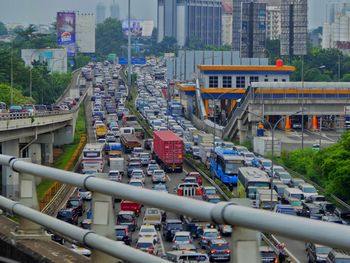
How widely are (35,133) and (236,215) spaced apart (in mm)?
38268

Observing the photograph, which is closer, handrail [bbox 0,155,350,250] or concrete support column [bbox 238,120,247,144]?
handrail [bbox 0,155,350,250]

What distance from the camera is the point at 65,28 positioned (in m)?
116

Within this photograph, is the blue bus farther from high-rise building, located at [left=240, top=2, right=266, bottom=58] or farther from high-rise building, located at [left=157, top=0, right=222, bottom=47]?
high-rise building, located at [left=157, top=0, right=222, bottom=47]

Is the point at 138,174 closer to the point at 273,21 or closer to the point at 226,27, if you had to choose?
the point at 273,21

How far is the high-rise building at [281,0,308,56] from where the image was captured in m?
82.9

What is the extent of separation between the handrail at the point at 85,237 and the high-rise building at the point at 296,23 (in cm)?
7819

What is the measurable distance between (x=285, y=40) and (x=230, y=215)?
274 feet

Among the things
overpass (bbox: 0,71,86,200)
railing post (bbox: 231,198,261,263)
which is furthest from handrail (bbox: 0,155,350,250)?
overpass (bbox: 0,71,86,200)

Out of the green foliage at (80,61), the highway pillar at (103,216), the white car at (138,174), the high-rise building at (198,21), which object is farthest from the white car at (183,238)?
the high-rise building at (198,21)

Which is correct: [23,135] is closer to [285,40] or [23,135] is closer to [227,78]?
[227,78]

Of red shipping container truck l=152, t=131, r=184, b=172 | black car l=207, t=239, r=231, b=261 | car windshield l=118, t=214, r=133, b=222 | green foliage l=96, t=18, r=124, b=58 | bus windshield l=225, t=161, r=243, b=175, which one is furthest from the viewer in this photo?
green foliage l=96, t=18, r=124, b=58

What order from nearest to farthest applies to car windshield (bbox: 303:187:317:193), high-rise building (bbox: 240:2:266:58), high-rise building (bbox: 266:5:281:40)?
car windshield (bbox: 303:187:317:193) → high-rise building (bbox: 240:2:266:58) → high-rise building (bbox: 266:5:281:40)

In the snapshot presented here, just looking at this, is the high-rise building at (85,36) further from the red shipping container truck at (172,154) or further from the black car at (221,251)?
the black car at (221,251)

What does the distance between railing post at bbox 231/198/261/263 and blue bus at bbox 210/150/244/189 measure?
30.5 meters
